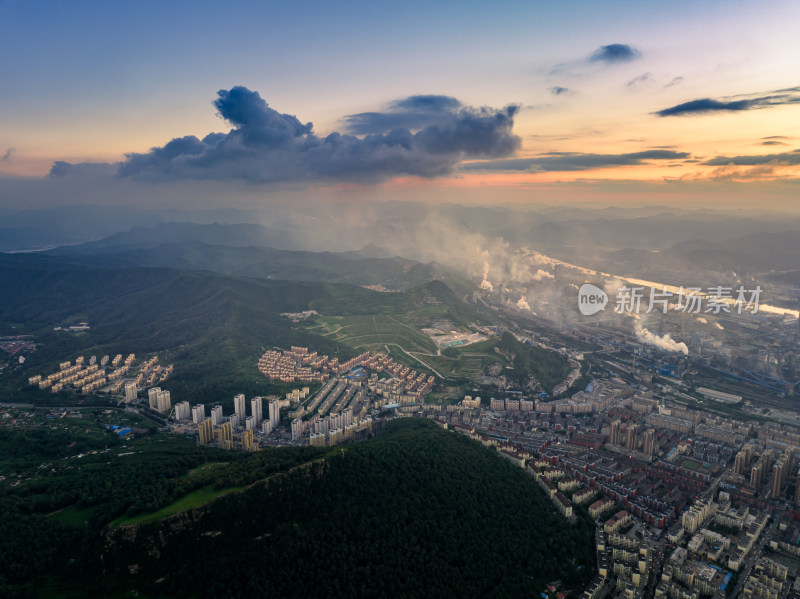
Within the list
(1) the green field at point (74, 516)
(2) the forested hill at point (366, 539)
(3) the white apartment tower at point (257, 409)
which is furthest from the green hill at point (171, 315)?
(2) the forested hill at point (366, 539)

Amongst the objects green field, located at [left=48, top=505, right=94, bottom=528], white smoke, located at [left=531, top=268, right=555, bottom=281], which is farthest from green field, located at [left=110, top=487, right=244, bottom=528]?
white smoke, located at [left=531, top=268, right=555, bottom=281]

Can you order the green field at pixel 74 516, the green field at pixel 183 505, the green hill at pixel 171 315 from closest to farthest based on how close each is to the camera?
the green field at pixel 183 505 → the green field at pixel 74 516 → the green hill at pixel 171 315

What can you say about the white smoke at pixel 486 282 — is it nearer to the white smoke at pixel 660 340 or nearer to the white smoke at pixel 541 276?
the white smoke at pixel 541 276

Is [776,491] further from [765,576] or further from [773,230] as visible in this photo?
[773,230]

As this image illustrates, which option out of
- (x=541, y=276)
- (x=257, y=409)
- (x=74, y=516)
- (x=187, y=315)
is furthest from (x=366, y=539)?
(x=541, y=276)

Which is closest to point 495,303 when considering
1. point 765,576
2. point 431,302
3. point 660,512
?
point 431,302

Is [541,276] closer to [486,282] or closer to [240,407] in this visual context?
[486,282]
